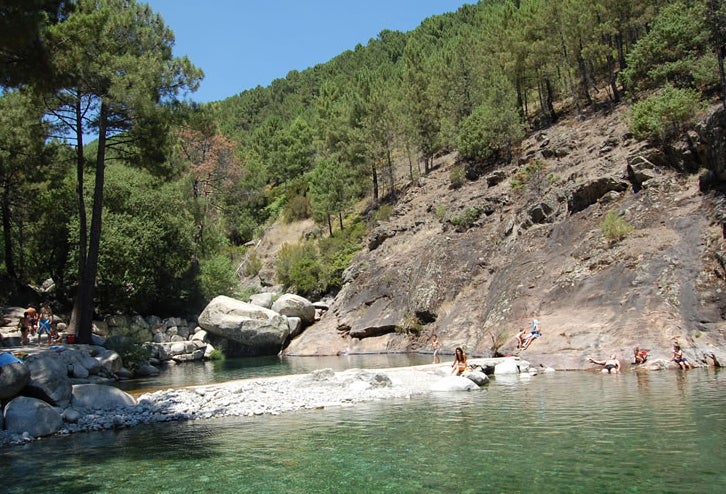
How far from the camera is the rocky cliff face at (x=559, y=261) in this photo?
19.8 metres

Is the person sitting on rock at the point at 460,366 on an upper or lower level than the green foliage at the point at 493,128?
lower

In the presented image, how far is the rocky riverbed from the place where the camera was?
45.7 ft

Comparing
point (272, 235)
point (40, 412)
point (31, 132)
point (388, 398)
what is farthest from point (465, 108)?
point (40, 412)

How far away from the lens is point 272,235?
197 ft

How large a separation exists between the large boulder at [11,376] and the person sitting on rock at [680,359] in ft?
57.9

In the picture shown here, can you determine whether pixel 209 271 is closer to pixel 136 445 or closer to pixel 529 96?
pixel 136 445

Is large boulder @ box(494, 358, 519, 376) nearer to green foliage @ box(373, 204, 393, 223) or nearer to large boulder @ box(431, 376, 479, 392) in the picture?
large boulder @ box(431, 376, 479, 392)

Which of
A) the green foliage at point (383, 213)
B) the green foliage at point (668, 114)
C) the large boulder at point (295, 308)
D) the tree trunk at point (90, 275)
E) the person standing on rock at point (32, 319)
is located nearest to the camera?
the tree trunk at point (90, 275)

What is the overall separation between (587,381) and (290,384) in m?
8.78

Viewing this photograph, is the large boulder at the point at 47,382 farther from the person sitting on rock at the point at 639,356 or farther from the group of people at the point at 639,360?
the person sitting on rock at the point at 639,356

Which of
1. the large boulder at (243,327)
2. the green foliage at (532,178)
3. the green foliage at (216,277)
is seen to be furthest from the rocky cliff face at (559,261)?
the green foliage at (216,277)

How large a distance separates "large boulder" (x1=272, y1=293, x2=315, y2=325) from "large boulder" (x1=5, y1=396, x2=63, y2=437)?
936 inches

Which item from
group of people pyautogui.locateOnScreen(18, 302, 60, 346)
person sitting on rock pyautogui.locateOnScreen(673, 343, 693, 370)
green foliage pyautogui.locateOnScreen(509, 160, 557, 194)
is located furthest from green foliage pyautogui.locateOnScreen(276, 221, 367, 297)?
person sitting on rock pyautogui.locateOnScreen(673, 343, 693, 370)

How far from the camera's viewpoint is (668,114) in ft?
90.2
